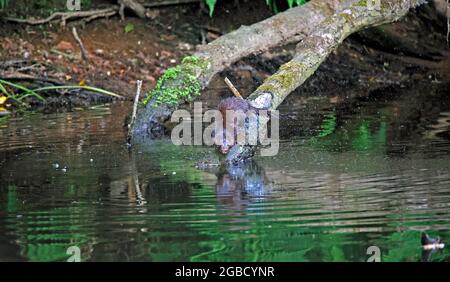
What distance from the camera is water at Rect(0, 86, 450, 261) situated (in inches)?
241

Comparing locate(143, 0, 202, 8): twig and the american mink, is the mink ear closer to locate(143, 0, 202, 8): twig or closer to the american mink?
the american mink

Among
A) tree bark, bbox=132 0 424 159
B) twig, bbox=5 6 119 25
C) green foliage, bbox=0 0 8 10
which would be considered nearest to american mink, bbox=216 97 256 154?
tree bark, bbox=132 0 424 159

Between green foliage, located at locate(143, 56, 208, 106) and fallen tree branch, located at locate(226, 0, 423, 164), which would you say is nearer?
fallen tree branch, located at locate(226, 0, 423, 164)

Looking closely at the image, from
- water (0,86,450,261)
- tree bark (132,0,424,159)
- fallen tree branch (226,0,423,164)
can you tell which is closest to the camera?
water (0,86,450,261)

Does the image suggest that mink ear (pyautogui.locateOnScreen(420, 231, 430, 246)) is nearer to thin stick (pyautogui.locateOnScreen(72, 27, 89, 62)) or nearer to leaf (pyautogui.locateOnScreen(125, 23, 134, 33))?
thin stick (pyautogui.locateOnScreen(72, 27, 89, 62))

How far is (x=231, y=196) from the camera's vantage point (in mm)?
7621

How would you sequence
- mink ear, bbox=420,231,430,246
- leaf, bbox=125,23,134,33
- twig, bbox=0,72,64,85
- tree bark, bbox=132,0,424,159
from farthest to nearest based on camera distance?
leaf, bbox=125,23,134,33 → twig, bbox=0,72,64,85 → tree bark, bbox=132,0,424,159 → mink ear, bbox=420,231,430,246

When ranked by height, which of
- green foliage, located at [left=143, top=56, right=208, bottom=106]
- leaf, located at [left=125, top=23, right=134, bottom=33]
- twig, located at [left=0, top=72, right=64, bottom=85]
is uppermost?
leaf, located at [left=125, top=23, right=134, bottom=33]

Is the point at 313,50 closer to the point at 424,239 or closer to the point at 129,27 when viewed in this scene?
the point at 424,239

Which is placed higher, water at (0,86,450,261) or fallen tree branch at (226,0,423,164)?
fallen tree branch at (226,0,423,164)

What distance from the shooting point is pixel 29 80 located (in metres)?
14.0

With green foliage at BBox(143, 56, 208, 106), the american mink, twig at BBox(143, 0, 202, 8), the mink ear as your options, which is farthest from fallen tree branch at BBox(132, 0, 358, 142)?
the mink ear

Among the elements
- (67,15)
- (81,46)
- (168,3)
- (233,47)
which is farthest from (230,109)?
(168,3)
